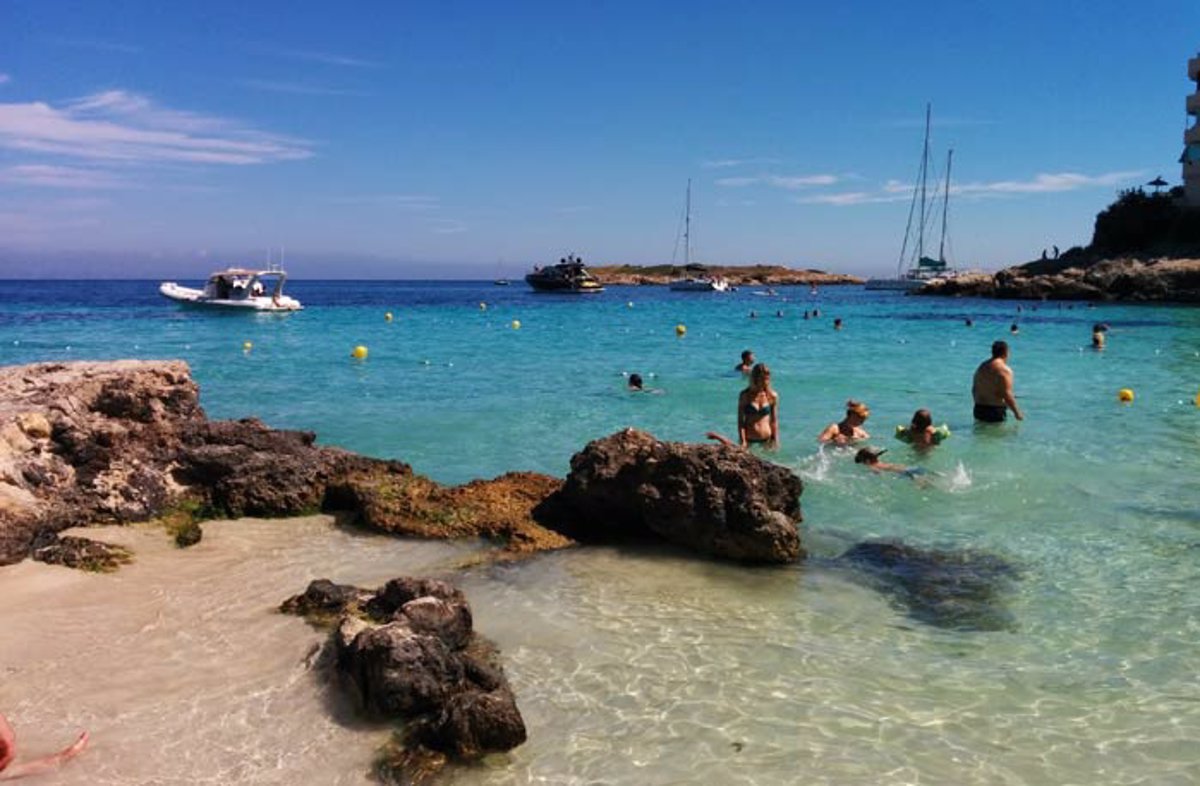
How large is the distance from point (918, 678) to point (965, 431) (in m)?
9.80

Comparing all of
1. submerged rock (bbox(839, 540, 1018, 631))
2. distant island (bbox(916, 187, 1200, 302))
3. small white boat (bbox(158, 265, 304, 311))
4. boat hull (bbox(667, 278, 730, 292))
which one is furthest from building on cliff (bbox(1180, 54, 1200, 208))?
submerged rock (bbox(839, 540, 1018, 631))

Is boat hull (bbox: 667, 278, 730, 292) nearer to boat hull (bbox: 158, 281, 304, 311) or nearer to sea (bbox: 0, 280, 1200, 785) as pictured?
boat hull (bbox: 158, 281, 304, 311)

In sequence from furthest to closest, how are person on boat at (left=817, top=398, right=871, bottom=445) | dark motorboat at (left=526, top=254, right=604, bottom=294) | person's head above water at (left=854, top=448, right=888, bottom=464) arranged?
1. dark motorboat at (left=526, top=254, right=604, bottom=294)
2. person on boat at (left=817, top=398, right=871, bottom=445)
3. person's head above water at (left=854, top=448, right=888, bottom=464)

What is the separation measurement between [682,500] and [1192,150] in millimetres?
67915

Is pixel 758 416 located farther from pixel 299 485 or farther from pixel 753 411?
pixel 299 485

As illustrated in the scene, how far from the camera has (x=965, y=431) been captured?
1462cm

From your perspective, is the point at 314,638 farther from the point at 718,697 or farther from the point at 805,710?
the point at 805,710

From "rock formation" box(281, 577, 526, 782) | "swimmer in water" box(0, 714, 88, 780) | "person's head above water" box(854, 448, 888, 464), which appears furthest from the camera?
"person's head above water" box(854, 448, 888, 464)

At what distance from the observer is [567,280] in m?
86.9

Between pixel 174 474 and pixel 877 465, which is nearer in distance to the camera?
pixel 174 474

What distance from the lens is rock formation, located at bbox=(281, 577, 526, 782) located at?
15.7ft

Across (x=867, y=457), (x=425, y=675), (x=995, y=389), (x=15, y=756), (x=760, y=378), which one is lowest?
(x=15, y=756)

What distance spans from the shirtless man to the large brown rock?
7.13 metres

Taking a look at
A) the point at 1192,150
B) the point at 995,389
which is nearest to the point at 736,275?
the point at 1192,150
